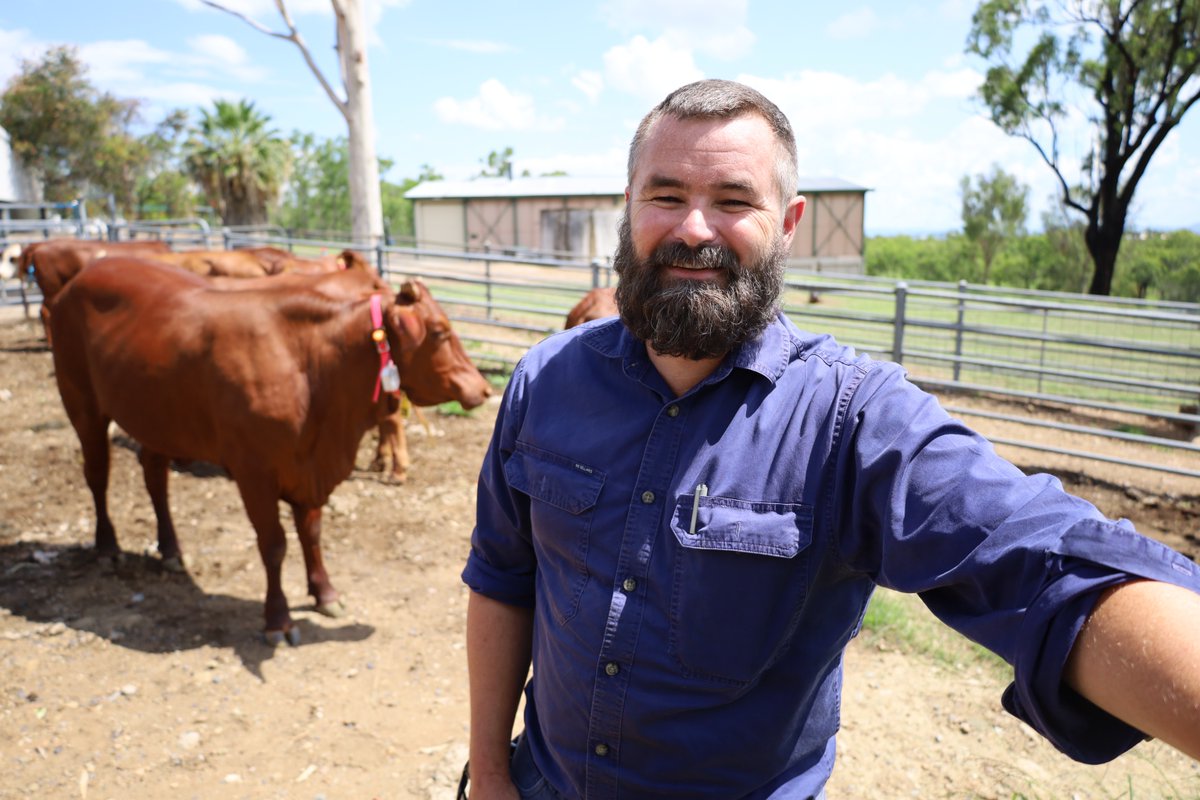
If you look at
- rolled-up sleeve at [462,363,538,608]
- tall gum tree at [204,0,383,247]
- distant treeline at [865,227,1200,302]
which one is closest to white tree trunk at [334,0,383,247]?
tall gum tree at [204,0,383,247]

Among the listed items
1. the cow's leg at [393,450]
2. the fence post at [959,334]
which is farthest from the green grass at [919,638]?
the fence post at [959,334]

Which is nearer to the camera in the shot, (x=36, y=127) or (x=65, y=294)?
(x=65, y=294)

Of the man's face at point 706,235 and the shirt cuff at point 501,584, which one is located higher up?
the man's face at point 706,235

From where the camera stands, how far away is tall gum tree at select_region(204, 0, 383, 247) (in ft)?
38.2

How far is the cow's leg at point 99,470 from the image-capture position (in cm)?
521

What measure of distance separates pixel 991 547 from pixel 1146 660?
0.22 meters

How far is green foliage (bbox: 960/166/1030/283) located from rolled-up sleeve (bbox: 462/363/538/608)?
105 ft

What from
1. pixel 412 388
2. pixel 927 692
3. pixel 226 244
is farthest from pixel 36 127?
pixel 927 692

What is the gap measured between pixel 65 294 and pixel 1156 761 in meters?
5.74

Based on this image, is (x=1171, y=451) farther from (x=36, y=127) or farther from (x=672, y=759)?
(x=36, y=127)

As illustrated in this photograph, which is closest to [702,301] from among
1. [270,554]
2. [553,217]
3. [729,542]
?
[729,542]

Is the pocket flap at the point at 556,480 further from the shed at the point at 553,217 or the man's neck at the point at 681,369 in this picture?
the shed at the point at 553,217

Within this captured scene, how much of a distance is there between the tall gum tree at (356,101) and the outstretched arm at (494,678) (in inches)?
439

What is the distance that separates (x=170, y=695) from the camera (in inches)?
153
